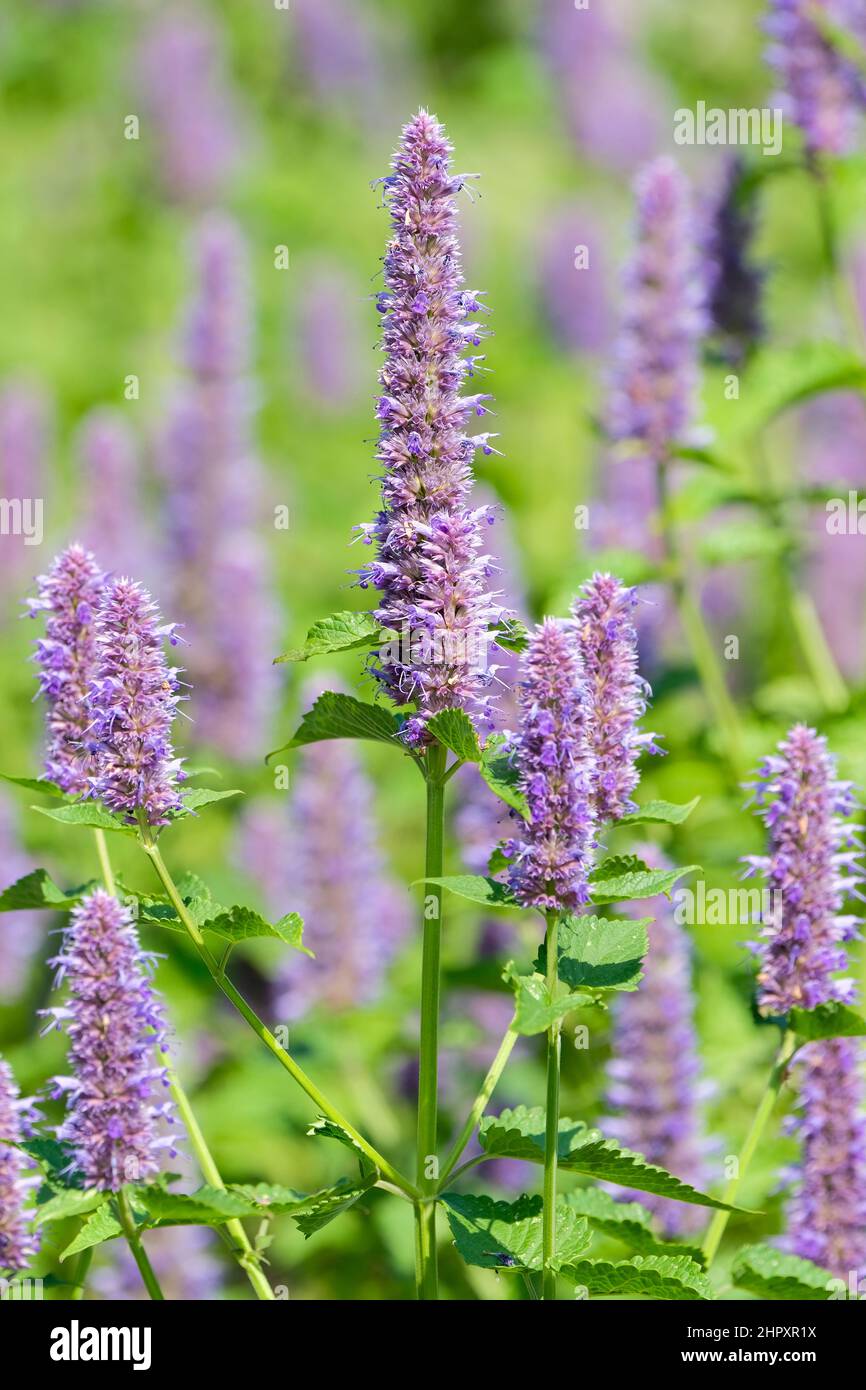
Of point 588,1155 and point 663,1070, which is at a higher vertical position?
point 663,1070

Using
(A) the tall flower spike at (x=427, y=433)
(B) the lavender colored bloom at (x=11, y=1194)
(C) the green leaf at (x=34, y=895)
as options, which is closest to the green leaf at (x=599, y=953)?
(A) the tall flower spike at (x=427, y=433)

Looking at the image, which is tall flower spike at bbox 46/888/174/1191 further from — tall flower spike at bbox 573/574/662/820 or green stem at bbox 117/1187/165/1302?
tall flower spike at bbox 573/574/662/820

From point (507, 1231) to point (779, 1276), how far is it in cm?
47

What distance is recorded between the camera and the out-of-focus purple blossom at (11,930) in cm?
615

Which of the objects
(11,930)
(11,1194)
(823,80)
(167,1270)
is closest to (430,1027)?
(11,1194)

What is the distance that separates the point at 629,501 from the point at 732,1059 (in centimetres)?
288

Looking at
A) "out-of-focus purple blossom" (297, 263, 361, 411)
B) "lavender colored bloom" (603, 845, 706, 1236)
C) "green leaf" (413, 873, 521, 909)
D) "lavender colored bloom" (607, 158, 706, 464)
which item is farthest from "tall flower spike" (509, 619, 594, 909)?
"out-of-focus purple blossom" (297, 263, 361, 411)

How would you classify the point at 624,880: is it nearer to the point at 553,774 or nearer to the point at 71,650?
the point at 553,774

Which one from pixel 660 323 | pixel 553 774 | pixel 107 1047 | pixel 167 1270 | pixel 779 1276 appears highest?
pixel 660 323

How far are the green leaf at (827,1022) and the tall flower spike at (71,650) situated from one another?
1.19m

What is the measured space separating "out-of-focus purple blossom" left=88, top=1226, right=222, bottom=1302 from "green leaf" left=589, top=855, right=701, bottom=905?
2456mm

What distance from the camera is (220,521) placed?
788 centimetres

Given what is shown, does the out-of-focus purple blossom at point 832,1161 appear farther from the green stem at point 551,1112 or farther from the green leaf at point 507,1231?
the green stem at point 551,1112

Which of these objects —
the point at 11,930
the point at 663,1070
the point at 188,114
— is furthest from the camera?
the point at 188,114
